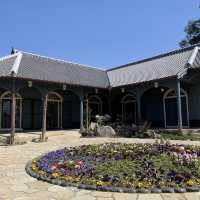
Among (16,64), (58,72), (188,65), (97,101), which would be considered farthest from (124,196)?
(97,101)

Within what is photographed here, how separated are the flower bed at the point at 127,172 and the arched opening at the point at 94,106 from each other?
11885mm

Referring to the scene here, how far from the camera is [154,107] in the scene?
17.6 metres

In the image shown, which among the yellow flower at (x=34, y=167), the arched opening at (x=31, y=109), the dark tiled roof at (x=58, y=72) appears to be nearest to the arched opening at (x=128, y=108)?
the dark tiled roof at (x=58, y=72)

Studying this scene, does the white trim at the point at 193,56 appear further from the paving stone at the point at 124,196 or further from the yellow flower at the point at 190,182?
the paving stone at the point at 124,196

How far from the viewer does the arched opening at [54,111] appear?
17.4 meters

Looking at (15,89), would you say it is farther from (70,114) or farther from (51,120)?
(70,114)

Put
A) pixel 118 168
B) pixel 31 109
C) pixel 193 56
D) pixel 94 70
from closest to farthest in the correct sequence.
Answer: pixel 118 168, pixel 193 56, pixel 31 109, pixel 94 70

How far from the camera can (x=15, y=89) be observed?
12.5 meters

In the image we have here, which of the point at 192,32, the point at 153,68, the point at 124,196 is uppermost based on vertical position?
the point at 192,32

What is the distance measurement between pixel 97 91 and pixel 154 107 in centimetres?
427

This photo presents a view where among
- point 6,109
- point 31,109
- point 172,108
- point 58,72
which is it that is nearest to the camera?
point 6,109

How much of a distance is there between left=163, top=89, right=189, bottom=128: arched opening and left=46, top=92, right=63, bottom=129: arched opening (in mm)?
7477

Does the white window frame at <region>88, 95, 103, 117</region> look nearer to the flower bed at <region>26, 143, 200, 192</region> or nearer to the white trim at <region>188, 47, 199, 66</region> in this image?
the white trim at <region>188, 47, 199, 66</region>

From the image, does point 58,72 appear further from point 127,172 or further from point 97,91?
point 127,172
